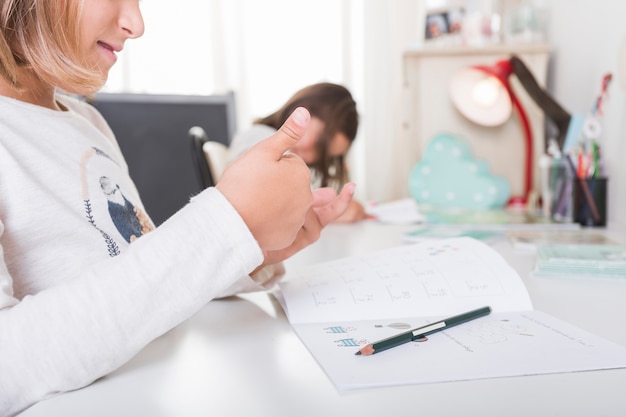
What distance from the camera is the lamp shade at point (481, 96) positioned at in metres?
1.54

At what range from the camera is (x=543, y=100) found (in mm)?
1429

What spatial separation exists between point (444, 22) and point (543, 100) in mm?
573

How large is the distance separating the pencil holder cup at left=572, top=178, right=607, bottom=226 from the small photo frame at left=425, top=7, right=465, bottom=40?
90 centimetres

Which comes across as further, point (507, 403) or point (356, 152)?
point (356, 152)

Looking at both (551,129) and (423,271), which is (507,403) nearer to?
(423,271)

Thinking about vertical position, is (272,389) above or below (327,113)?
below

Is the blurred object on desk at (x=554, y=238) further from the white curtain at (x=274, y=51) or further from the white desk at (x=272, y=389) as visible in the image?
the white curtain at (x=274, y=51)

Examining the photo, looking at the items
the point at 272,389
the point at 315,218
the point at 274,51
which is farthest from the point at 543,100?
the point at 274,51

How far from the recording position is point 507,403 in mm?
375

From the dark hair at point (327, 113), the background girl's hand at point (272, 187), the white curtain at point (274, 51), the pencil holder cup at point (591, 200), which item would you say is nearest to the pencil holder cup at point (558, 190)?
the pencil holder cup at point (591, 200)

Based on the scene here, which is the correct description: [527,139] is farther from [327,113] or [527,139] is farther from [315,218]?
[315,218]

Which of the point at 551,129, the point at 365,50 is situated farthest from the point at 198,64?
the point at 551,129

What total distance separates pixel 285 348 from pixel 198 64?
2687 millimetres

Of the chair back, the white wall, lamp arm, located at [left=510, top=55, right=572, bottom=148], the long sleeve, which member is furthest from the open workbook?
the chair back
